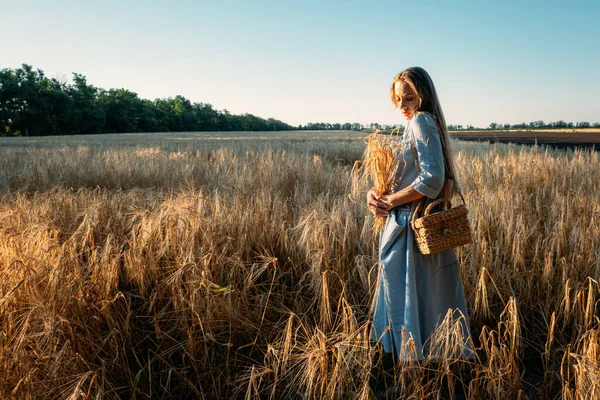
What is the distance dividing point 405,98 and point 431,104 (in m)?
0.12

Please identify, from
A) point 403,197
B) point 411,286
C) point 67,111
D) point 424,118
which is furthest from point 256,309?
point 67,111

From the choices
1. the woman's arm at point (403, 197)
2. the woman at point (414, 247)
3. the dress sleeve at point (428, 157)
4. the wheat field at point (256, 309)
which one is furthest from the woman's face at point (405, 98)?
the wheat field at point (256, 309)

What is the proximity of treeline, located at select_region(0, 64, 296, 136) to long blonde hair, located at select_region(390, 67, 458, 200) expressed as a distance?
50645mm

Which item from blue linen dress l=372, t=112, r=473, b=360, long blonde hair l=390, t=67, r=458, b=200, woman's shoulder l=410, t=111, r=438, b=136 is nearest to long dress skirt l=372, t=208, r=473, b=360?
blue linen dress l=372, t=112, r=473, b=360

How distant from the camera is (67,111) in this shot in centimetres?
4694

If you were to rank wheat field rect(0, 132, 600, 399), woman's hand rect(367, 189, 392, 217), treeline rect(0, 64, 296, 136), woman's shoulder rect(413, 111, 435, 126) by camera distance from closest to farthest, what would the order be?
wheat field rect(0, 132, 600, 399) → woman's shoulder rect(413, 111, 435, 126) → woman's hand rect(367, 189, 392, 217) → treeline rect(0, 64, 296, 136)

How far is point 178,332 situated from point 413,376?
3.83 ft

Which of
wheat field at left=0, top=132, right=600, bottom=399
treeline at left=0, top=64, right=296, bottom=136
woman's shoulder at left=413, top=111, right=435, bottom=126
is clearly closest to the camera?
wheat field at left=0, top=132, right=600, bottom=399

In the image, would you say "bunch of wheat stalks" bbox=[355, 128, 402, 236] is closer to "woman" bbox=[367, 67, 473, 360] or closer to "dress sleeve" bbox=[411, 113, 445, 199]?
"woman" bbox=[367, 67, 473, 360]

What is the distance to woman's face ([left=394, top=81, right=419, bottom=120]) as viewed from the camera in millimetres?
1710

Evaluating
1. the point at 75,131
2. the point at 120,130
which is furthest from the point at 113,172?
the point at 120,130

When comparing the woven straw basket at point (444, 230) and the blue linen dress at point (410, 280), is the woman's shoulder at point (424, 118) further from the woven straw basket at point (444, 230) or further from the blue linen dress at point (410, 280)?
the woven straw basket at point (444, 230)

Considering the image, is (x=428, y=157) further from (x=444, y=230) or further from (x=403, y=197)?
(x=444, y=230)

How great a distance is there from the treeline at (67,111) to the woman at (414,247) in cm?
5062
